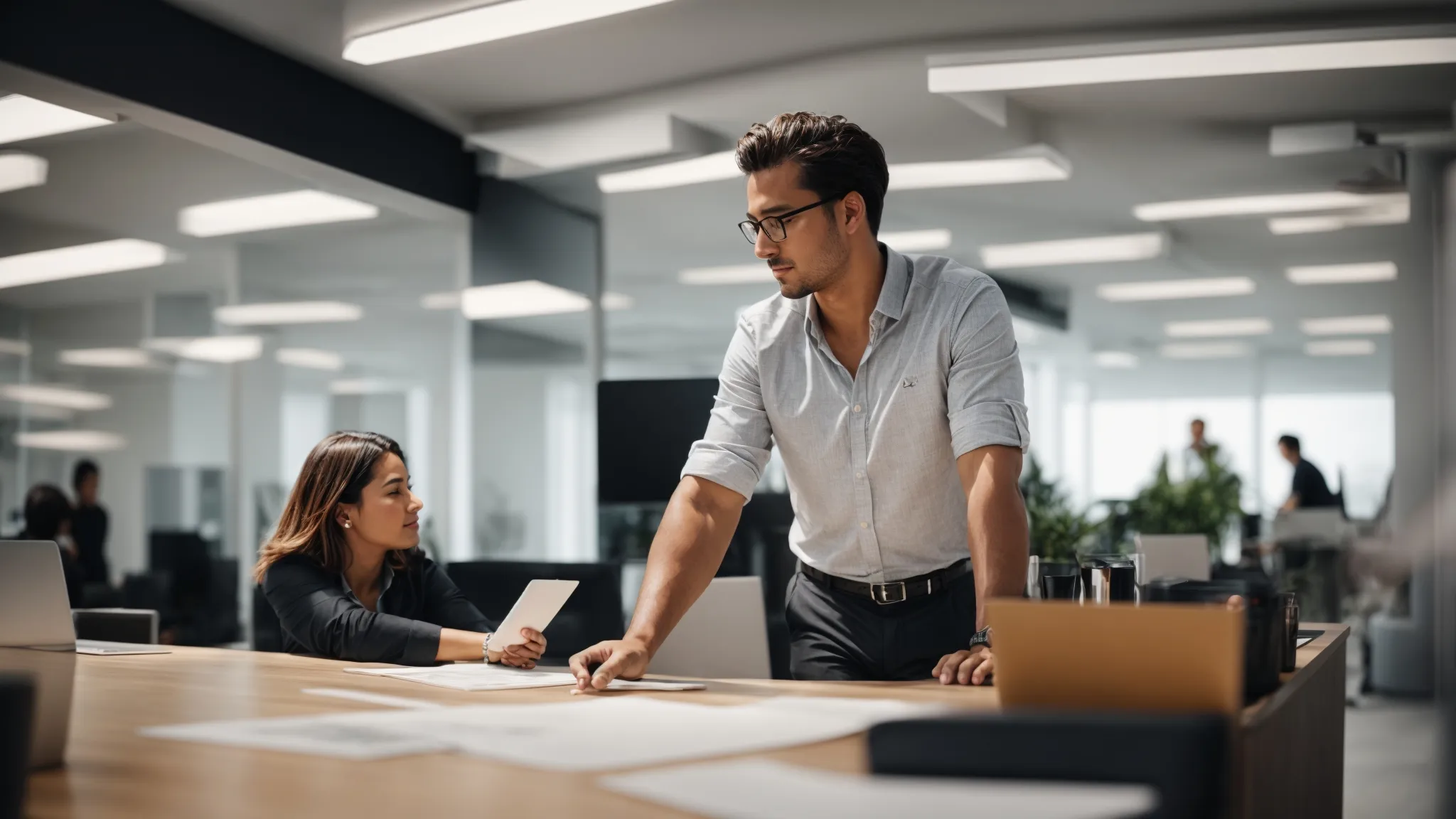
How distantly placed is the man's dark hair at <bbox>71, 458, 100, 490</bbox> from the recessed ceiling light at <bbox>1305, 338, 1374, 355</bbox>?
7.07 meters

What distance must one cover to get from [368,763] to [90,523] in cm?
706

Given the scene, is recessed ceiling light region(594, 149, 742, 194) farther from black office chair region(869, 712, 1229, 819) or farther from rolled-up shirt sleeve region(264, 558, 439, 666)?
black office chair region(869, 712, 1229, 819)

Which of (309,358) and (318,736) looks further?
(309,358)

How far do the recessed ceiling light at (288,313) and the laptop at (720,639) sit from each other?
563cm

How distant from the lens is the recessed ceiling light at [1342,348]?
6.74m

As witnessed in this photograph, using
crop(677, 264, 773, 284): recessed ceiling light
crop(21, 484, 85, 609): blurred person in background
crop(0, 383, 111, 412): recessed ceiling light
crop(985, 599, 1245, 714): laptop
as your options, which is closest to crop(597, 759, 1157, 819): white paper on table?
crop(985, 599, 1245, 714): laptop

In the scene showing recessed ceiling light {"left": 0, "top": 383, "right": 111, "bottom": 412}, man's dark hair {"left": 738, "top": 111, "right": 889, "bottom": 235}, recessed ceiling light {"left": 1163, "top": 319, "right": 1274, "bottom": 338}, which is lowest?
recessed ceiling light {"left": 0, "top": 383, "right": 111, "bottom": 412}

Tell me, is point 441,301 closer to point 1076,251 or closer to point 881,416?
point 1076,251

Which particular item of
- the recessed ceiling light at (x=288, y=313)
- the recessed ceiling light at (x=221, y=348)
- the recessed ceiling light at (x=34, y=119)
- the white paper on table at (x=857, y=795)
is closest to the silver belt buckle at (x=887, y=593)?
the white paper on table at (x=857, y=795)

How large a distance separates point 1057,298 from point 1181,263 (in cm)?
76

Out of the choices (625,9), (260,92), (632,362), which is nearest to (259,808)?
(625,9)

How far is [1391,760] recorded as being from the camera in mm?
5211

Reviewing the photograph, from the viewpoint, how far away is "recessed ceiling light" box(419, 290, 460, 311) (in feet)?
24.6

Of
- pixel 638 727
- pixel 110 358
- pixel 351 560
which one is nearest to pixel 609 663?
pixel 638 727
